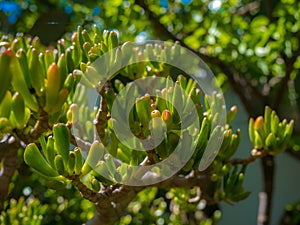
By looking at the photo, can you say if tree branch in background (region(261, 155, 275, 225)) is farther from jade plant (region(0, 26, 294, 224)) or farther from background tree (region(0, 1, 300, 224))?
jade plant (region(0, 26, 294, 224))

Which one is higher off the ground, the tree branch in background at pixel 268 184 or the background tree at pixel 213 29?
the background tree at pixel 213 29

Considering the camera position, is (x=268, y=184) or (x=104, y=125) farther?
(x=268, y=184)

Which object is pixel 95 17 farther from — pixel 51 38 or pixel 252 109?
pixel 252 109

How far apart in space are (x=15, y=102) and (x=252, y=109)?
106 cm

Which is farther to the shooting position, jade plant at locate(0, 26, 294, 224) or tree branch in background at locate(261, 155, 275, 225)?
tree branch in background at locate(261, 155, 275, 225)

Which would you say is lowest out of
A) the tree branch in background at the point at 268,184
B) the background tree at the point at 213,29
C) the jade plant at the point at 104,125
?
the tree branch in background at the point at 268,184

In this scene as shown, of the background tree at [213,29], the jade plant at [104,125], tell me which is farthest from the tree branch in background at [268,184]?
the jade plant at [104,125]

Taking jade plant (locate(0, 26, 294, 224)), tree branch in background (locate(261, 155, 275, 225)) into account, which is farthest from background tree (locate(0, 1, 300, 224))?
jade plant (locate(0, 26, 294, 224))

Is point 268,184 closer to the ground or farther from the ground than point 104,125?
closer to the ground

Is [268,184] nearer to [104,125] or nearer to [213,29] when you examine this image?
[213,29]

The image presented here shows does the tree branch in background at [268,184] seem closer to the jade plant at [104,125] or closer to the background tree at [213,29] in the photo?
the background tree at [213,29]

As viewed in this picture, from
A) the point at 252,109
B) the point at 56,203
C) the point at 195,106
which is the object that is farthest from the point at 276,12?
the point at 195,106

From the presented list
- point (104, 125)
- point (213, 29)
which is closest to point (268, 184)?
point (213, 29)

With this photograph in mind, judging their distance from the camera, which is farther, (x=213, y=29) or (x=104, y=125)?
(x=213, y=29)
